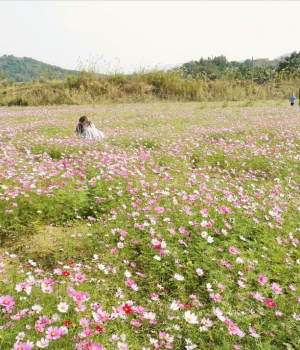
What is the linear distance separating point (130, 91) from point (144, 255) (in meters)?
21.1

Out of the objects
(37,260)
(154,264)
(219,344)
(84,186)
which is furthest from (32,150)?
(219,344)

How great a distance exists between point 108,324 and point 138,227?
4.92ft

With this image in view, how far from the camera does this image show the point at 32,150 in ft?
23.2

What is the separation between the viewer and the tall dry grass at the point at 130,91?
20.8 m

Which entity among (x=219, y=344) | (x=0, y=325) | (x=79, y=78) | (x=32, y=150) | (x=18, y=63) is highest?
(x=18, y=63)

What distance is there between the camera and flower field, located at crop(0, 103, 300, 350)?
2.44 meters

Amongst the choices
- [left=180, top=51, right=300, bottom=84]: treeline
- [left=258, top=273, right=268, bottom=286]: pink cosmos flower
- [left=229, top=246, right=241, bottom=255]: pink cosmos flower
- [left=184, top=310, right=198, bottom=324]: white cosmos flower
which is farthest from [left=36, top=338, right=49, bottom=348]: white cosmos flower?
[left=180, top=51, right=300, bottom=84]: treeline

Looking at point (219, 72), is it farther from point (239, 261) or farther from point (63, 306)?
point (63, 306)

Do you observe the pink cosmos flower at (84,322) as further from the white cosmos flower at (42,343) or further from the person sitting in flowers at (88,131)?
the person sitting in flowers at (88,131)

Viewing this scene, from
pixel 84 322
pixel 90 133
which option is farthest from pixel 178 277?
pixel 90 133

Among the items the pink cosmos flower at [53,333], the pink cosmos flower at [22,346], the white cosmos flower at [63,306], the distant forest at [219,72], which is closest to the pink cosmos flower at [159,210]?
the white cosmos flower at [63,306]

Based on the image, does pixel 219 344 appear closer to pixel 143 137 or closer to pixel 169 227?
pixel 169 227

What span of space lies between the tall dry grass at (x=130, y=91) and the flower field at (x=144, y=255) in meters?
15.4

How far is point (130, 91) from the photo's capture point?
76.2 feet
